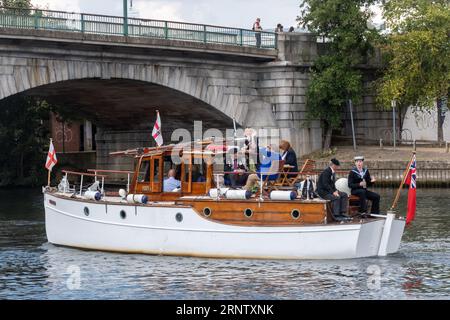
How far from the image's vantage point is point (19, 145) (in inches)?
3024

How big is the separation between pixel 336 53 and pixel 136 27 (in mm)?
13792

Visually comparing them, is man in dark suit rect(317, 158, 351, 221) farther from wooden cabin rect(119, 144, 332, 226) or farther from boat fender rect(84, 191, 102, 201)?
boat fender rect(84, 191, 102, 201)

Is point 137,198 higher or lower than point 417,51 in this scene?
lower

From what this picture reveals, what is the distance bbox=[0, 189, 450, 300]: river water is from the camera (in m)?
30.7

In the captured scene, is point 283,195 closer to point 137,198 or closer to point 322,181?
point 322,181

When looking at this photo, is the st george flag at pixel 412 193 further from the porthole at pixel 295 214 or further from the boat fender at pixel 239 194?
the boat fender at pixel 239 194

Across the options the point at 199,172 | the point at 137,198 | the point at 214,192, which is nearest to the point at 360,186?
the point at 214,192

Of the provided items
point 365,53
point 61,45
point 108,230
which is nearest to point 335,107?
point 365,53

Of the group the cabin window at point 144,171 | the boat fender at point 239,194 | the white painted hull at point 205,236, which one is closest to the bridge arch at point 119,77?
the white painted hull at point 205,236

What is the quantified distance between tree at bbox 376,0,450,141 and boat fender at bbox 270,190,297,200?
33.1 m

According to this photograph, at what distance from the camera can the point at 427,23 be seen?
67312 mm

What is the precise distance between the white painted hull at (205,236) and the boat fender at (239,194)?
0.79 meters

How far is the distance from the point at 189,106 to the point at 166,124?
5673 millimetres

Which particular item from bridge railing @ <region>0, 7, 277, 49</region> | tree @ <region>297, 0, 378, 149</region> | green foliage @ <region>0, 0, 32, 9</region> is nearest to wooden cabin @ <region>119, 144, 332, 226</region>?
bridge railing @ <region>0, 7, 277, 49</region>
